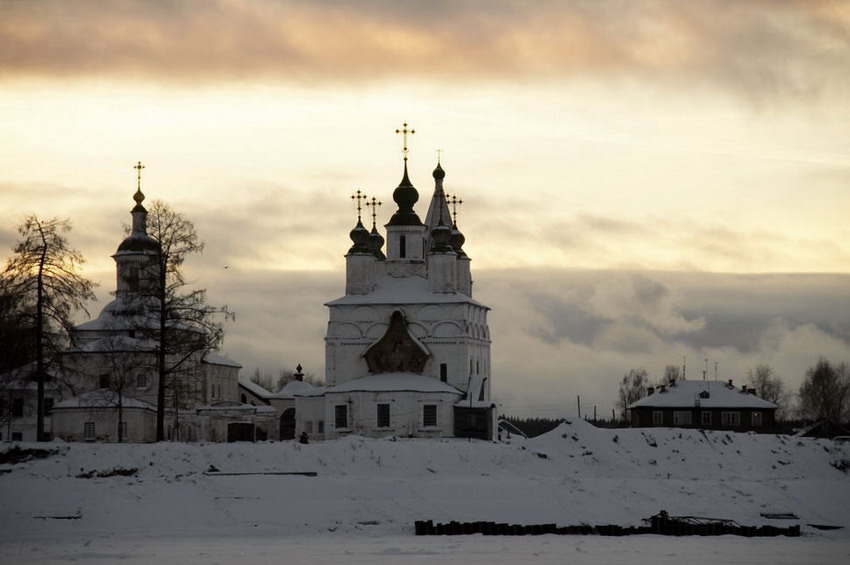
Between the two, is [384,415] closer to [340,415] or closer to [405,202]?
[340,415]

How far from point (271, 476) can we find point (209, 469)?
223 cm

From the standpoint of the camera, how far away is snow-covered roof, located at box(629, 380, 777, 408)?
89.1 meters

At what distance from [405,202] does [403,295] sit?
5657mm

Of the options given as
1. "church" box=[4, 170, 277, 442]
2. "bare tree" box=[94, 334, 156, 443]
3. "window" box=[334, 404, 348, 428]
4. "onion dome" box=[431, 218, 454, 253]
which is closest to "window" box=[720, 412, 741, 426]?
"onion dome" box=[431, 218, 454, 253]

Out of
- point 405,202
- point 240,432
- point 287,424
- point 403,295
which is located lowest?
point 240,432

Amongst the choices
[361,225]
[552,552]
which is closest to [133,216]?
[361,225]

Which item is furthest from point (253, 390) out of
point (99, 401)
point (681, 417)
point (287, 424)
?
point (681, 417)

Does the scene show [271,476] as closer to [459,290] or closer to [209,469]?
[209,469]

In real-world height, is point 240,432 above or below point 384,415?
below

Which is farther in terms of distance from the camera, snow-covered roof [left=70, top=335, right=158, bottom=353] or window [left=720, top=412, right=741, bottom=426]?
window [left=720, top=412, right=741, bottom=426]

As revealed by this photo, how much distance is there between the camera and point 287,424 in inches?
3314

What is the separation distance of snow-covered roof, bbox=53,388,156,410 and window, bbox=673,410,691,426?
3270 centimetres

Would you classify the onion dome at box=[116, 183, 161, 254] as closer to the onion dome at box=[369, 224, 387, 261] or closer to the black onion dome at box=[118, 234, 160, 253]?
the black onion dome at box=[118, 234, 160, 253]

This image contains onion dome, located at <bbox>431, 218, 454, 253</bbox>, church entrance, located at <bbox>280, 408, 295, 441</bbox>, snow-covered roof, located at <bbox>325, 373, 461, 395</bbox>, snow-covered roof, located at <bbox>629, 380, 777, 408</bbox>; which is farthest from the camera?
snow-covered roof, located at <bbox>629, 380, 777, 408</bbox>
